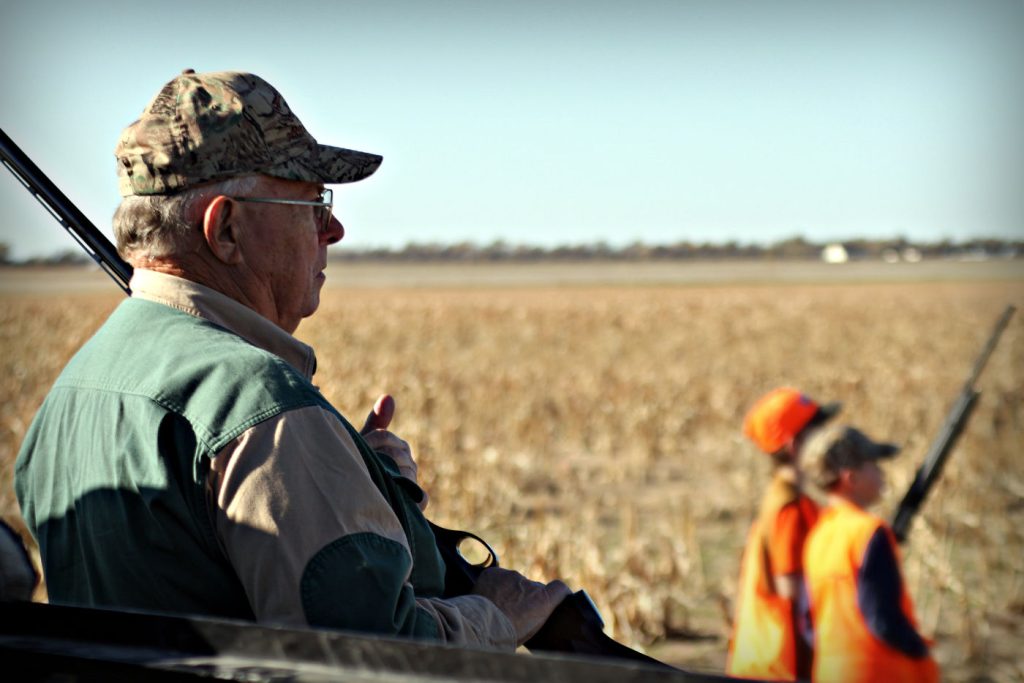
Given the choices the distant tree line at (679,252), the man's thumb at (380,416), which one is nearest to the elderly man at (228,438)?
the man's thumb at (380,416)

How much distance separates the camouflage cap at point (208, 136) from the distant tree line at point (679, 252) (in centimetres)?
8378


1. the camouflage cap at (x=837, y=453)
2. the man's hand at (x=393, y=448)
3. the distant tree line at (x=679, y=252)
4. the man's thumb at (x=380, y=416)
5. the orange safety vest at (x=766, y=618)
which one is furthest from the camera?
the distant tree line at (x=679, y=252)

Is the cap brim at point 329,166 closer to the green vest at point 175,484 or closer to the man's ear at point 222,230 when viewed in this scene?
the man's ear at point 222,230

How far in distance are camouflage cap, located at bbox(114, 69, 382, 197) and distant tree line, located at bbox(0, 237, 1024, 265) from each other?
275ft

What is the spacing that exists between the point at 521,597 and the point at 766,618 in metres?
1.83

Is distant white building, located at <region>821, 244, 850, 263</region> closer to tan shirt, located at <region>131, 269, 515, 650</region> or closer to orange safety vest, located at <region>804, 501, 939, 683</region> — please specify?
orange safety vest, located at <region>804, 501, 939, 683</region>

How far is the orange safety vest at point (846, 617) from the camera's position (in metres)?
3.23

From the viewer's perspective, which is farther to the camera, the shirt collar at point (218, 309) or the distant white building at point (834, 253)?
the distant white building at point (834, 253)

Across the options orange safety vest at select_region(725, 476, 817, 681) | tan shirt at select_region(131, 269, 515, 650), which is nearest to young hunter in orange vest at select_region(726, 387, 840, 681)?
orange safety vest at select_region(725, 476, 817, 681)

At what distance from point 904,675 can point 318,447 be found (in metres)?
2.29

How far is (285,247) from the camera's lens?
6.43ft

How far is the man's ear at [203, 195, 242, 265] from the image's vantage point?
6.12 ft

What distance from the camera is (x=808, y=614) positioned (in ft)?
11.6

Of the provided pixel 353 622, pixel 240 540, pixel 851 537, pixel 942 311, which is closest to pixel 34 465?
pixel 240 540
